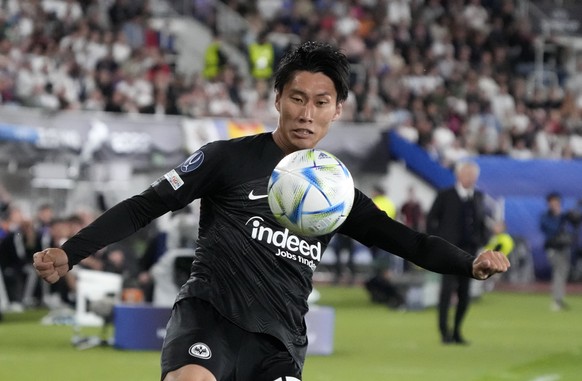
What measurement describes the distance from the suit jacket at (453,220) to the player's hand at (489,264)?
34.3 feet

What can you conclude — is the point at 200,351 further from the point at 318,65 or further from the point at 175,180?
the point at 318,65

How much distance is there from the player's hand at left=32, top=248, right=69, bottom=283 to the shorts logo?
63 cm

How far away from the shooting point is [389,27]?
32469mm

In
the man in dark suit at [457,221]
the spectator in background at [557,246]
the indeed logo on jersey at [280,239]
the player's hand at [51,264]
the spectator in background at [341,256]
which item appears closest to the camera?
the player's hand at [51,264]

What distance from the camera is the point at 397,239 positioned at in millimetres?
5977

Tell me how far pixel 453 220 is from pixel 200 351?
11072 mm

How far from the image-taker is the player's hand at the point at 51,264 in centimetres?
515

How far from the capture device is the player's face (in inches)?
226

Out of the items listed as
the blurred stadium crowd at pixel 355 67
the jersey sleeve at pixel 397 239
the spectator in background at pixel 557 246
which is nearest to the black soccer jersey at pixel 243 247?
the jersey sleeve at pixel 397 239

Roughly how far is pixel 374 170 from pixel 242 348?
20.4 meters

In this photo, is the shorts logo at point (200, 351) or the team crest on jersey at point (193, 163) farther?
the team crest on jersey at point (193, 163)

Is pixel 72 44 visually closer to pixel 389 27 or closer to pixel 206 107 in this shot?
pixel 206 107

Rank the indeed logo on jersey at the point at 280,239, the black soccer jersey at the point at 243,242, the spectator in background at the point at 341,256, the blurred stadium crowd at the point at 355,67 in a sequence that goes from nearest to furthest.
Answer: the black soccer jersey at the point at 243,242 < the indeed logo on jersey at the point at 280,239 < the blurred stadium crowd at the point at 355,67 < the spectator in background at the point at 341,256

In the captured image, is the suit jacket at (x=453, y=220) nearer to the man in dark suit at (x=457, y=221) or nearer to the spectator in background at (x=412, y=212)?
the man in dark suit at (x=457, y=221)
